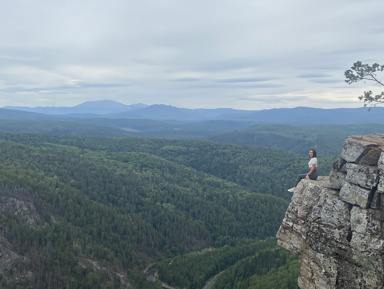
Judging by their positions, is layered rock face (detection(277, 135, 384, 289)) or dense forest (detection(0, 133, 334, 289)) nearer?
layered rock face (detection(277, 135, 384, 289))

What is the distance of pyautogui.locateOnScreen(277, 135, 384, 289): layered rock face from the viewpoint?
85.4ft

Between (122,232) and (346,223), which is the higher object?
(346,223)

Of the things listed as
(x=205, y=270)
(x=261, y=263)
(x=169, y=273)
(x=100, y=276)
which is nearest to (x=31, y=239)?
(x=100, y=276)

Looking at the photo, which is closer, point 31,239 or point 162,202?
point 31,239

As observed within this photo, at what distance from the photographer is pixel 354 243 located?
26.7 meters

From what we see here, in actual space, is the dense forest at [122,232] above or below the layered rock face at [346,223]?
below

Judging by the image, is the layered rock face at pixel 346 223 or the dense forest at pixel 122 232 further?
the dense forest at pixel 122 232

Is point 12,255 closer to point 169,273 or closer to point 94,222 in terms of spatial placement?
point 94,222

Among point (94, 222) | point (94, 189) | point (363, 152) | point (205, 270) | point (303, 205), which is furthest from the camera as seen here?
point (94, 189)

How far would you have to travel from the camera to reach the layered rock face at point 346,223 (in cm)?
2602

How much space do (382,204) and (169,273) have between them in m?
115

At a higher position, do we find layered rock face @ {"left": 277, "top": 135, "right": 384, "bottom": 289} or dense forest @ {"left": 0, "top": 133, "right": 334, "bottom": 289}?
layered rock face @ {"left": 277, "top": 135, "right": 384, "bottom": 289}

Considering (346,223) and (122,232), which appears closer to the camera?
(346,223)

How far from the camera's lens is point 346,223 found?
27.7m
